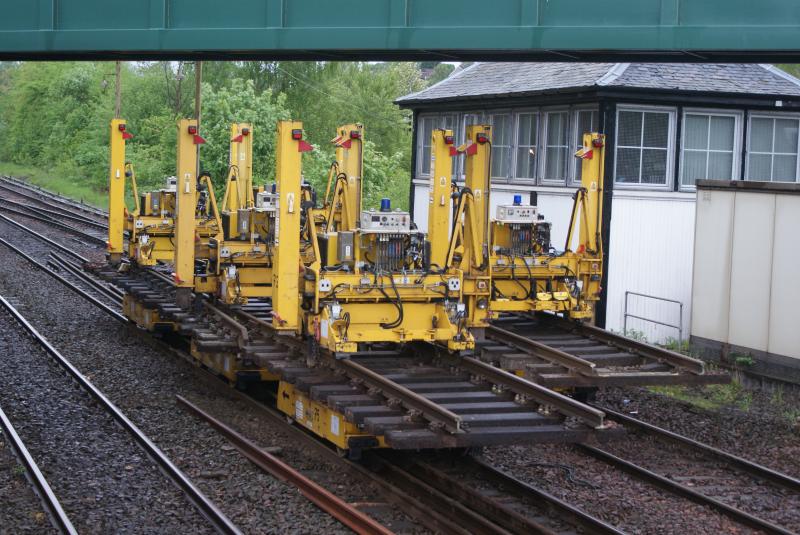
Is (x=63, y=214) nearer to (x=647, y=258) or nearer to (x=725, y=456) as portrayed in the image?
(x=647, y=258)

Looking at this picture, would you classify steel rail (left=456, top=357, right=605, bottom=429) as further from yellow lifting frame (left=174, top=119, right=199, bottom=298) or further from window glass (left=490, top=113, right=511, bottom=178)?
window glass (left=490, top=113, right=511, bottom=178)

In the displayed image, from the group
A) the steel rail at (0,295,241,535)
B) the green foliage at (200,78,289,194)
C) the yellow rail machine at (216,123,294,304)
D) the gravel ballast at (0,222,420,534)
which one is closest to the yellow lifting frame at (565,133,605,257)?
the yellow rail machine at (216,123,294,304)

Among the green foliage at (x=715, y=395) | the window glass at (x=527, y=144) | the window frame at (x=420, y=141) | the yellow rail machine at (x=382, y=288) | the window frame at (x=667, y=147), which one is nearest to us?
the yellow rail machine at (x=382, y=288)

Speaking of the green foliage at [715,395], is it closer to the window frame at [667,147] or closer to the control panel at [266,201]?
the window frame at [667,147]

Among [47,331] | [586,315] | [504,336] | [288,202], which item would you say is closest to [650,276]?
[586,315]

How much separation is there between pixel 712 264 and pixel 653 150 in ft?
12.1

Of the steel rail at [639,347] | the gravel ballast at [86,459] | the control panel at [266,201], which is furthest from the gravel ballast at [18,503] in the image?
the steel rail at [639,347]

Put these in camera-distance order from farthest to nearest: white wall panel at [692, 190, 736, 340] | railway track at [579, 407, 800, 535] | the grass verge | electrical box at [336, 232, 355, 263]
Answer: the grass verge
white wall panel at [692, 190, 736, 340]
electrical box at [336, 232, 355, 263]
railway track at [579, 407, 800, 535]

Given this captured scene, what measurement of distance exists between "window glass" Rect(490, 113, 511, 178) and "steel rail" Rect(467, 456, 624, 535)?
12424 mm

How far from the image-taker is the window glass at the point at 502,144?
23.2 meters

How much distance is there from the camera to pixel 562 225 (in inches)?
836

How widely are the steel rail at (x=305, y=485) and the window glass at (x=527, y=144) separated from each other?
35.8 ft

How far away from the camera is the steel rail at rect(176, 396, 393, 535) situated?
31.5ft

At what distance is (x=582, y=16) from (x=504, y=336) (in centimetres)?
529
